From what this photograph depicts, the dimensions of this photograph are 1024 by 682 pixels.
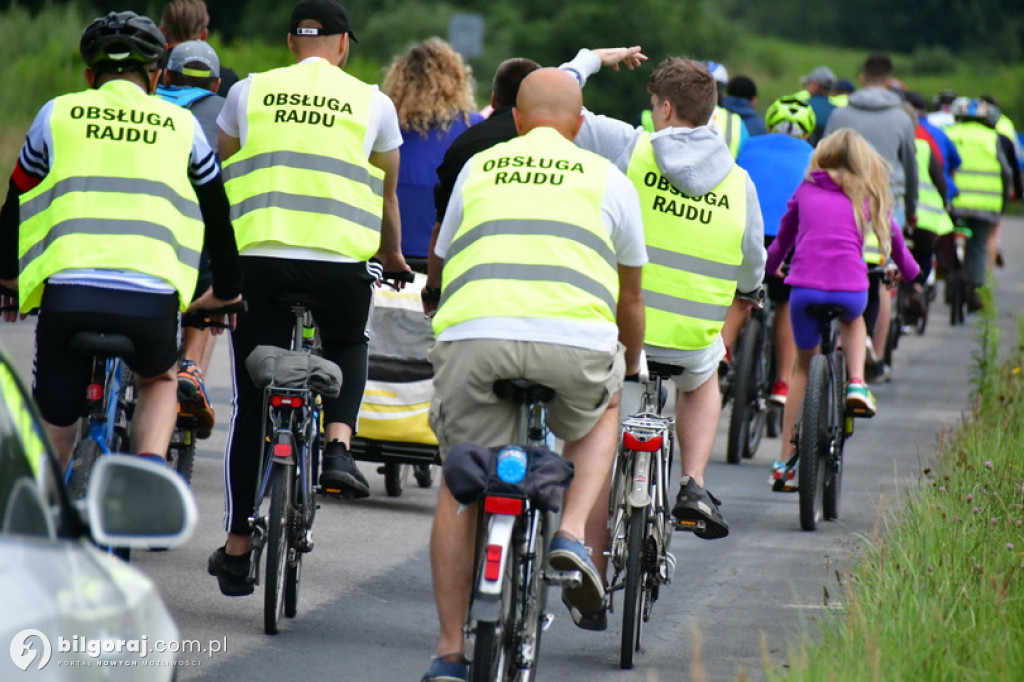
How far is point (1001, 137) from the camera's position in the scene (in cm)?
1988

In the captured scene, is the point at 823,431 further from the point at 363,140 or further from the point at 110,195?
the point at 110,195

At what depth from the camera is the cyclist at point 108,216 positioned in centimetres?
569

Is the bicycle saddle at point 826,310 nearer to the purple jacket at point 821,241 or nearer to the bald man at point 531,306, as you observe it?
the purple jacket at point 821,241

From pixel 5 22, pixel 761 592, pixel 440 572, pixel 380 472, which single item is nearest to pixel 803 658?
pixel 440 572

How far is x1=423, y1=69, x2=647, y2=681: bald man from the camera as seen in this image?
5.13m

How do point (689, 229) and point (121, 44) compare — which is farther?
point (689, 229)

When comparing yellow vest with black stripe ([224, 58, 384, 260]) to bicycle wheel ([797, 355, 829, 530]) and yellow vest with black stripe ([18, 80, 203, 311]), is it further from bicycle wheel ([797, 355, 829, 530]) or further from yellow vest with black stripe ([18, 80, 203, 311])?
bicycle wheel ([797, 355, 829, 530])

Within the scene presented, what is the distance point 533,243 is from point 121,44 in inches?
63.7

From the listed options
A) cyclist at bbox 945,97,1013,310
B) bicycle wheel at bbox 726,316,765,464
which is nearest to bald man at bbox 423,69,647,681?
bicycle wheel at bbox 726,316,765,464

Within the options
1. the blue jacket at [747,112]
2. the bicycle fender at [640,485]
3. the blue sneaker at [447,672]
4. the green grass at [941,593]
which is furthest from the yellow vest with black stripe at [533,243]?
the blue jacket at [747,112]

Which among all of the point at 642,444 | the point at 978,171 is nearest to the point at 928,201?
the point at 978,171

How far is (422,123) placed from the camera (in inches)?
353

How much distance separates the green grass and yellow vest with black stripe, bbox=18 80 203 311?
2.31 m

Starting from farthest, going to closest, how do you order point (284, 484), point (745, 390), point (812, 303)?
point (745, 390), point (812, 303), point (284, 484)
